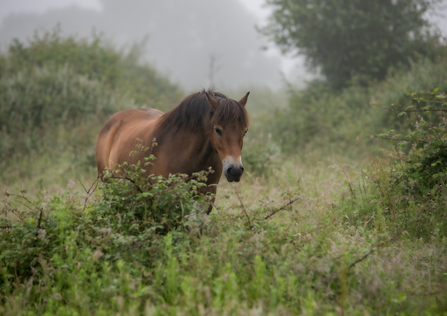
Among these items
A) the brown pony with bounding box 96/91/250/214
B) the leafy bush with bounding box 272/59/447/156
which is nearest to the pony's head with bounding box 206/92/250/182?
the brown pony with bounding box 96/91/250/214

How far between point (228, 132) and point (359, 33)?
411 inches

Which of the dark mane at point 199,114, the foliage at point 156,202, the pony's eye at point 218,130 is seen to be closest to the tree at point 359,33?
the dark mane at point 199,114

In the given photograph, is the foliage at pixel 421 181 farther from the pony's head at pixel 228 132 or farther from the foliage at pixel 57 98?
the foliage at pixel 57 98

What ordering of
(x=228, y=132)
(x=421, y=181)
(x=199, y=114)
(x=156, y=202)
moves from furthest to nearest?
1. (x=421, y=181)
2. (x=199, y=114)
3. (x=228, y=132)
4. (x=156, y=202)

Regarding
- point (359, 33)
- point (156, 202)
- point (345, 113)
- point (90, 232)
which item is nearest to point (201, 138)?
point (156, 202)

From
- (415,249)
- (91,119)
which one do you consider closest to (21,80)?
(91,119)

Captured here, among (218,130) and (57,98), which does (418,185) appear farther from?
(57,98)

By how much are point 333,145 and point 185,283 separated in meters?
7.30

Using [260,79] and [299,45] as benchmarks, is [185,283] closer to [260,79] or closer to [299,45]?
[299,45]

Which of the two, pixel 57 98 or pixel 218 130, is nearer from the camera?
pixel 218 130

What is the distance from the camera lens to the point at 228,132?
124 inches

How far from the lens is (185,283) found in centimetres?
209

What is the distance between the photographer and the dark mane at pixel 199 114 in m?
3.19

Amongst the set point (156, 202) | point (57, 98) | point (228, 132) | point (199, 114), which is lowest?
point (156, 202)
